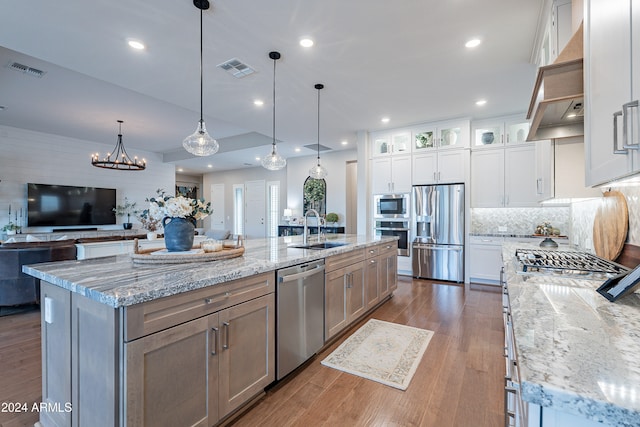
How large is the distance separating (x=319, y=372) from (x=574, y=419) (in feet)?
6.47

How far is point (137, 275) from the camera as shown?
5.00 ft

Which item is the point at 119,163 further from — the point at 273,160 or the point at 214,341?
the point at 214,341

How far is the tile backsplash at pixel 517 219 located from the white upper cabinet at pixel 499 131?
1184 millimetres

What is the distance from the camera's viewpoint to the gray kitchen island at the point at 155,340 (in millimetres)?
1210

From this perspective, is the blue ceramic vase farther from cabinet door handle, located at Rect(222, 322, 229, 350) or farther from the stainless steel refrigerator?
the stainless steel refrigerator

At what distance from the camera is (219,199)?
426 inches

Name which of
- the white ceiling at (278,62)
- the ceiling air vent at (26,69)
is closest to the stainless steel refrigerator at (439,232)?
the white ceiling at (278,62)

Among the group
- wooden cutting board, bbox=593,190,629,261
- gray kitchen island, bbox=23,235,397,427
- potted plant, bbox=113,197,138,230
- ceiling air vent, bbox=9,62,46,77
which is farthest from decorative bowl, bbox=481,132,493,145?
potted plant, bbox=113,197,138,230

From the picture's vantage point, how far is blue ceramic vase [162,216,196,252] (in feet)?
6.64

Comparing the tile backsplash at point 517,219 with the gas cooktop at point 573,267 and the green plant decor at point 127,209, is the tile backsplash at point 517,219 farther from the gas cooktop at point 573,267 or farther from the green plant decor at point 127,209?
the green plant decor at point 127,209

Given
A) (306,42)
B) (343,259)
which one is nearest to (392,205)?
(343,259)

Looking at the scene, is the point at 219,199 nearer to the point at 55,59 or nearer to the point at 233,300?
the point at 55,59

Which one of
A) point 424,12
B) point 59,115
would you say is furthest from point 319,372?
point 59,115

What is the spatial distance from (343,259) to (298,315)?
0.82 meters
